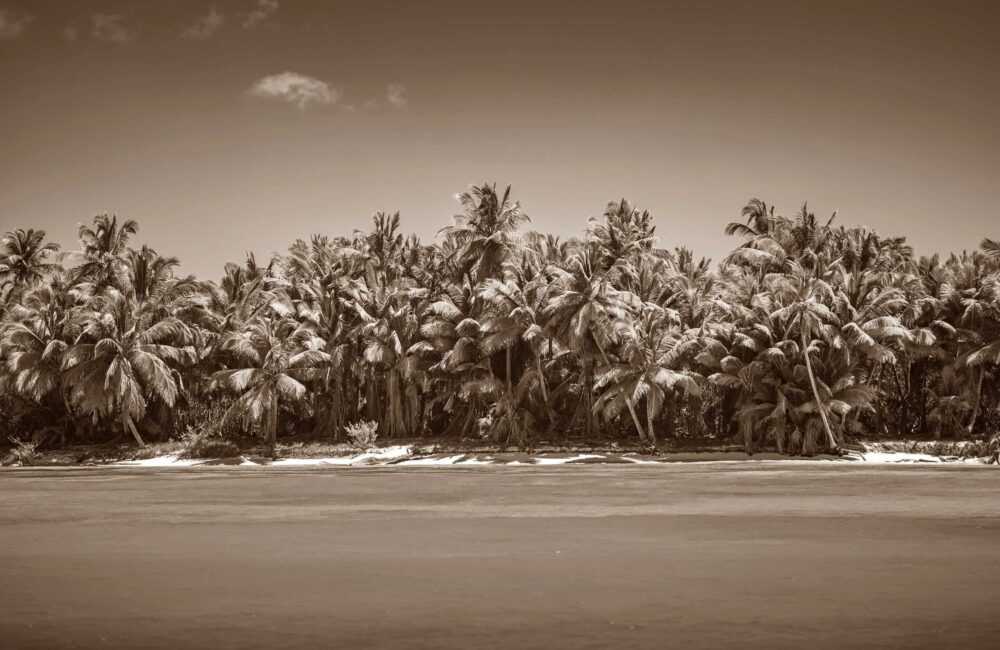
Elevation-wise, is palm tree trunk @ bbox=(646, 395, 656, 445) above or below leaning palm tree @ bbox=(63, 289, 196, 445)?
below

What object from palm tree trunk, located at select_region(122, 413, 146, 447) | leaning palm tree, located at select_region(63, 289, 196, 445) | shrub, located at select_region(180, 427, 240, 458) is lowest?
shrub, located at select_region(180, 427, 240, 458)

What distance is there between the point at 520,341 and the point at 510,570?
3903 cm

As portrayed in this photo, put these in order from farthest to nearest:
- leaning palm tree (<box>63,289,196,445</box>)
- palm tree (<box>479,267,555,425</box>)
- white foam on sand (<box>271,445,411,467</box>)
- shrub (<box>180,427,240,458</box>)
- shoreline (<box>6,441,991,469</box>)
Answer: shrub (<box>180,427,240,458</box>)
leaning palm tree (<box>63,289,196,445</box>)
palm tree (<box>479,267,555,425</box>)
white foam on sand (<box>271,445,411,467</box>)
shoreline (<box>6,441,991,469</box>)

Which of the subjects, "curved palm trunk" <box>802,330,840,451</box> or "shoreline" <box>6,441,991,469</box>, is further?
"curved palm trunk" <box>802,330,840,451</box>

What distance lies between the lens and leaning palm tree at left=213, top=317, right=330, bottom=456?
172ft

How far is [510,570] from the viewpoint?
14.4 meters

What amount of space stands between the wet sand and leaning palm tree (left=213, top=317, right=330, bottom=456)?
23.9 meters

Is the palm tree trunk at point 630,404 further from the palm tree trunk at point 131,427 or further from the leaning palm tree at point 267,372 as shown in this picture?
the palm tree trunk at point 131,427

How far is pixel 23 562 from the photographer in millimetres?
15852

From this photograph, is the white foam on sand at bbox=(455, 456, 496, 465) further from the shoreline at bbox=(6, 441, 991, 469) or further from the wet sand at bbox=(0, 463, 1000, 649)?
the wet sand at bbox=(0, 463, 1000, 649)

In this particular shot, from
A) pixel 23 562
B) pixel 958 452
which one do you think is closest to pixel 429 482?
pixel 23 562

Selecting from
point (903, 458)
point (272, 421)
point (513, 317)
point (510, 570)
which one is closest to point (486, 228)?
point (513, 317)

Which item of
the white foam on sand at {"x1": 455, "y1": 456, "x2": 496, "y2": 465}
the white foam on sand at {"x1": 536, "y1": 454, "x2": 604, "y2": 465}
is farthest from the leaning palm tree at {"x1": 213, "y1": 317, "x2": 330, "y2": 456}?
the white foam on sand at {"x1": 536, "y1": 454, "x2": 604, "y2": 465}

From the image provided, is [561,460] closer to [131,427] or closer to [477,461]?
[477,461]
